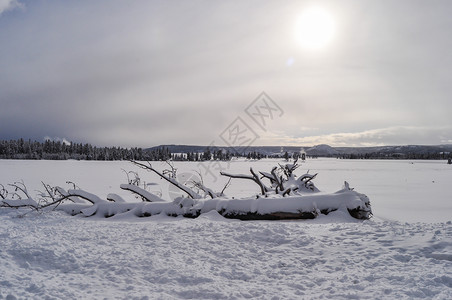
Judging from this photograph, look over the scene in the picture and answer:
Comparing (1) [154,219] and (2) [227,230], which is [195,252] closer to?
(2) [227,230]

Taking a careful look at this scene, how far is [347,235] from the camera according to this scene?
604cm

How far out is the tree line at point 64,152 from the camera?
9188 cm

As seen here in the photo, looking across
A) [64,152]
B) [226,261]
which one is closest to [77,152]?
[64,152]

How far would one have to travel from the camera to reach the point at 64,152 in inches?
4171

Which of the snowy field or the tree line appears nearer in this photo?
the snowy field

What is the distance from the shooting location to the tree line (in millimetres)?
91875

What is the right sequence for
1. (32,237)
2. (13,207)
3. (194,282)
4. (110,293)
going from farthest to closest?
(13,207), (32,237), (194,282), (110,293)

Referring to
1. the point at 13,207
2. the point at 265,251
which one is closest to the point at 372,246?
the point at 265,251

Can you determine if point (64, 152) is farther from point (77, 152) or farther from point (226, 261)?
point (226, 261)

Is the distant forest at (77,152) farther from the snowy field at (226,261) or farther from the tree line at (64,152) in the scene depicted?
the snowy field at (226,261)

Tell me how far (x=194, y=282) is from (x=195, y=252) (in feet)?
3.82

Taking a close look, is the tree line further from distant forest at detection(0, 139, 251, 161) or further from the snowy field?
the snowy field

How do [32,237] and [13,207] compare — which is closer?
[32,237]

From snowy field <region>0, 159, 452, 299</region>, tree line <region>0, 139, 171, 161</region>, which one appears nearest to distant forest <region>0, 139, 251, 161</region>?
tree line <region>0, 139, 171, 161</region>
